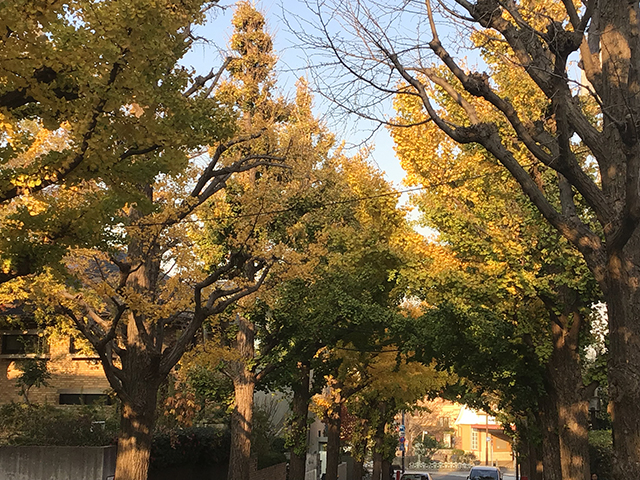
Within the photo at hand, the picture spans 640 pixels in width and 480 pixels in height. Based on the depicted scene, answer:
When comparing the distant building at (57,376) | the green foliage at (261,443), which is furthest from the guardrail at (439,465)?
the distant building at (57,376)

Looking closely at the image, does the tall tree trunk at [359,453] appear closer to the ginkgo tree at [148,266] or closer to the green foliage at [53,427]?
the green foliage at [53,427]

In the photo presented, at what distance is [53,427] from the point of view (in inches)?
638

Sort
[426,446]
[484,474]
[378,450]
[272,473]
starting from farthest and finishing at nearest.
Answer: [426,446] → [484,474] → [378,450] → [272,473]

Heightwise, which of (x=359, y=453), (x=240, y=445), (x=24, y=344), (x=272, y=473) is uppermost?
(x=24, y=344)

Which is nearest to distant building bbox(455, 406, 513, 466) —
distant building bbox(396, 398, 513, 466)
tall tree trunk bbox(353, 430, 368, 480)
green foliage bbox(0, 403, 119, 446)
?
distant building bbox(396, 398, 513, 466)

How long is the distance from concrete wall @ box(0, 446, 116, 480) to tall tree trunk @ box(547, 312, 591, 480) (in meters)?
10.1

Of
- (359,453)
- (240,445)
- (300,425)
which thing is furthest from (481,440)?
(240,445)

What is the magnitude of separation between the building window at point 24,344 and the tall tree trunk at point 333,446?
10.5m

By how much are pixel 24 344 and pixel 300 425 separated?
9.48 meters

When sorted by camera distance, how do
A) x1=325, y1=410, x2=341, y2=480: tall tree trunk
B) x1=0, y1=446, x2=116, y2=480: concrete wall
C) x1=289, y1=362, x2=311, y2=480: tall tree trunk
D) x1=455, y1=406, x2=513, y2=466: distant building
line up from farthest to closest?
1. x1=455, y1=406, x2=513, y2=466: distant building
2. x1=325, y1=410, x2=341, y2=480: tall tree trunk
3. x1=289, y1=362, x2=311, y2=480: tall tree trunk
4. x1=0, y1=446, x2=116, y2=480: concrete wall

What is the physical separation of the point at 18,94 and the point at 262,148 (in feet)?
33.6

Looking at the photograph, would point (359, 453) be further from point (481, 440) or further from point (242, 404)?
point (481, 440)

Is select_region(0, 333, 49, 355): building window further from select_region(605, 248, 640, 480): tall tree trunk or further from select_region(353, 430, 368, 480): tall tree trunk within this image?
select_region(605, 248, 640, 480): tall tree trunk

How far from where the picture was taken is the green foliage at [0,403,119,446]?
16.1 m
